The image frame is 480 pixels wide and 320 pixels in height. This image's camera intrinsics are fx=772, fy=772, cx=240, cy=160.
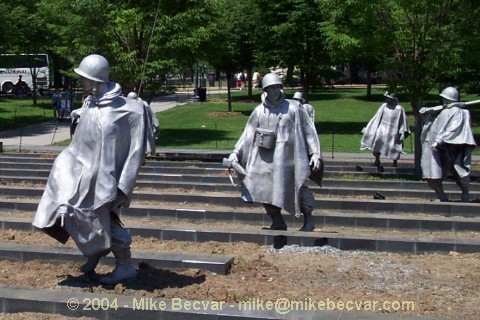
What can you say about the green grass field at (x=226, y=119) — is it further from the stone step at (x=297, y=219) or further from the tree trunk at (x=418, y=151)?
the stone step at (x=297, y=219)

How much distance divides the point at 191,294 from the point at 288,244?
2543 millimetres

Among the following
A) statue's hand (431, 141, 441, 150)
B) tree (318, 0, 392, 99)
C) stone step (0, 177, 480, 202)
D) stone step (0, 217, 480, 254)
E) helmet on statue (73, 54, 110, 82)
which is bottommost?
stone step (0, 177, 480, 202)

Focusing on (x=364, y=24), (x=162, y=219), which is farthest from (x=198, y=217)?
(x=364, y=24)

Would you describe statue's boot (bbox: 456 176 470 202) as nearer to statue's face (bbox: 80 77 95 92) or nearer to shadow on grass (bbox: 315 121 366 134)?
statue's face (bbox: 80 77 95 92)

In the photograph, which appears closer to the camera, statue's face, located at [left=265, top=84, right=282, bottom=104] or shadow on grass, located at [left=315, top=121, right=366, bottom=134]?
statue's face, located at [left=265, top=84, right=282, bottom=104]

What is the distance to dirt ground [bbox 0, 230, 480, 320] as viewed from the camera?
6.70 metres

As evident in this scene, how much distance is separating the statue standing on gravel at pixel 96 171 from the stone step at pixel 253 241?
1.23 metres

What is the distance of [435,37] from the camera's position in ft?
55.5

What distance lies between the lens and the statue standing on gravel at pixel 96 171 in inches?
252

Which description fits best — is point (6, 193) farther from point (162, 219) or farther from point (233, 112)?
point (233, 112)

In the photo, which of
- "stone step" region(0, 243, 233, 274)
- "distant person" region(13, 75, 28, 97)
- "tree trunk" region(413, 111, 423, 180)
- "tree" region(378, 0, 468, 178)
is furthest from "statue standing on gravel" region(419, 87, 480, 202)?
"distant person" region(13, 75, 28, 97)

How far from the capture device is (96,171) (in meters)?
6.46

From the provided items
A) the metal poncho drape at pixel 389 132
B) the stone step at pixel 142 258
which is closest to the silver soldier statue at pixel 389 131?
the metal poncho drape at pixel 389 132

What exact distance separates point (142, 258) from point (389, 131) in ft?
36.3
